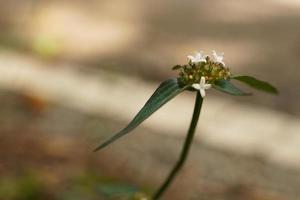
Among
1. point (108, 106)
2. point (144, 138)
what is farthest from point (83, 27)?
point (144, 138)

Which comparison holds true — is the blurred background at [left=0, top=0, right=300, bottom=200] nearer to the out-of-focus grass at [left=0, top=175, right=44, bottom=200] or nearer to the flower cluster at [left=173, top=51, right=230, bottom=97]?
the out-of-focus grass at [left=0, top=175, right=44, bottom=200]

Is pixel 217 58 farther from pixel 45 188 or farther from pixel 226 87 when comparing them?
pixel 45 188

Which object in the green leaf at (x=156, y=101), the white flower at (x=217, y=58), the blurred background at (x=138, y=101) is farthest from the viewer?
the blurred background at (x=138, y=101)

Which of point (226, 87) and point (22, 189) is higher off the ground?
point (226, 87)

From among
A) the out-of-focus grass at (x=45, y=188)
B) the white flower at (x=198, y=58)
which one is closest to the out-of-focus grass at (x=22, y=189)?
the out-of-focus grass at (x=45, y=188)

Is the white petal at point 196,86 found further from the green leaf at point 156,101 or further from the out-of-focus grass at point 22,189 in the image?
the out-of-focus grass at point 22,189

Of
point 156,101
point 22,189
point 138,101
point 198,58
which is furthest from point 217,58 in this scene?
point 138,101

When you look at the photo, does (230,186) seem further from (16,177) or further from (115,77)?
(115,77)
